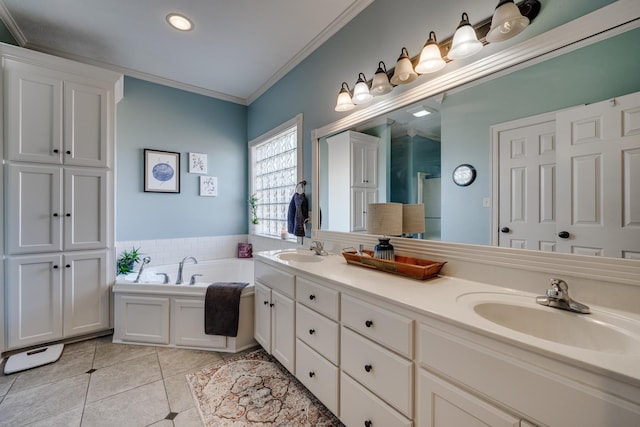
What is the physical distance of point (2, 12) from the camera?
2.07m

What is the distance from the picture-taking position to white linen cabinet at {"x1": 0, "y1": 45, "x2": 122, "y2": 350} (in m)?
2.08

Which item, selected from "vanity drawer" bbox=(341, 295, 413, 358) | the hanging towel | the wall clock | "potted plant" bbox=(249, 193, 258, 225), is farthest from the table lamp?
"potted plant" bbox=(249, 193, 258, 225)

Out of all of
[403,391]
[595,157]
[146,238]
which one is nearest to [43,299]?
[146,238]

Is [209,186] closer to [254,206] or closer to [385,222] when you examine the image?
[254,206]

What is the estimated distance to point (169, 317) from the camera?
2.31 m

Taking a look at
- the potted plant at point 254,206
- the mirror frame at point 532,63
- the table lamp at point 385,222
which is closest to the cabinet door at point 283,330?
the table lamp at point 385,222

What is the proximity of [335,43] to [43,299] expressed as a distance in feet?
10.7

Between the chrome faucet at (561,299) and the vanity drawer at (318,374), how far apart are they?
0.99 meters

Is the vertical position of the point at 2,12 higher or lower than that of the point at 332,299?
higher

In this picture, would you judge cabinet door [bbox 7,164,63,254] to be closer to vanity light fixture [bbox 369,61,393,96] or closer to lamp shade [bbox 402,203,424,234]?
vanity light fixture [bbox 369,61,393,96]

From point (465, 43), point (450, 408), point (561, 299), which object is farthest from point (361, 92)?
point (450, 408)

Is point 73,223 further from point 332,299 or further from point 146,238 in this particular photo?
point 332,299

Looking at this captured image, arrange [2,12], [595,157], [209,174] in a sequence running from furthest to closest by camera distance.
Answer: [209,174], [2,12], [595,157]

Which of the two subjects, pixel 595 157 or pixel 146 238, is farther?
pixel 146 238
